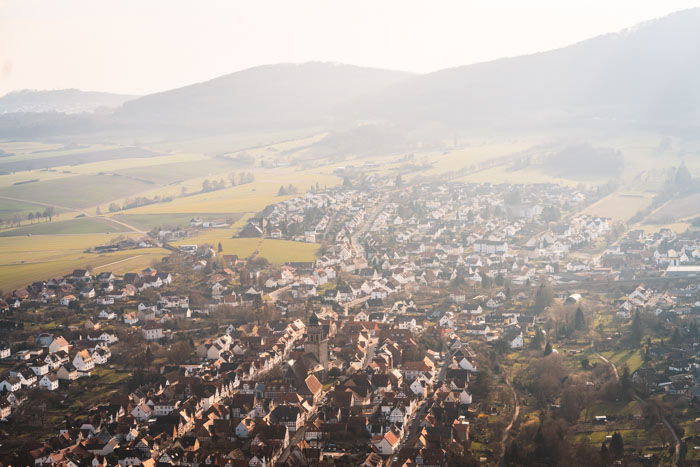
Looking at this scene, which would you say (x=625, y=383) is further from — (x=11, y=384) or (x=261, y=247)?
(x=261, y=247)

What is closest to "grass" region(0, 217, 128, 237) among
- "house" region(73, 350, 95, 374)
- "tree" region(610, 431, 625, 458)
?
"house" region(73, 350, 95, 374)

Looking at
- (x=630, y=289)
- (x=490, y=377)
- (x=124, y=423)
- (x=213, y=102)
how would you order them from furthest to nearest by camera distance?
1. (x=213, y=102)
2. (x=630, y=289)
3. (x=490, y=377)
4. (x=124, y=423)

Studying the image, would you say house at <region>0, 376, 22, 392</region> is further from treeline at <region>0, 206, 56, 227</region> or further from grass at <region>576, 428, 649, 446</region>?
treeline at <region>0, 206, 56, 227</region>

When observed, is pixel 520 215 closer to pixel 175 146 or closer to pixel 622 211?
pixel 622 211

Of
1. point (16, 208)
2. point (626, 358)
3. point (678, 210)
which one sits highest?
point (16, 208)

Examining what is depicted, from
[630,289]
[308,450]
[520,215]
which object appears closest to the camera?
[308,450]

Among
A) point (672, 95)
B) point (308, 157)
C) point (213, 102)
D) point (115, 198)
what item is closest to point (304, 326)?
point (115, 198)

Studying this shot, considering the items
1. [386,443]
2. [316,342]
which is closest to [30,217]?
[316,342]
